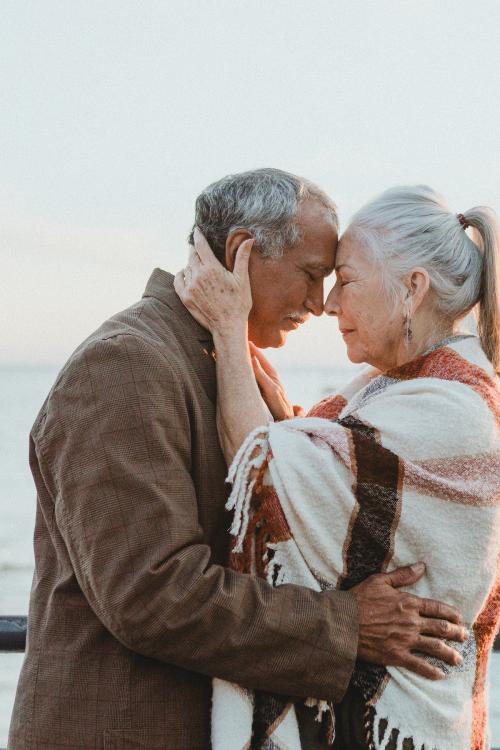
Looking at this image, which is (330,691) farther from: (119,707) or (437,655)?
(119,707)

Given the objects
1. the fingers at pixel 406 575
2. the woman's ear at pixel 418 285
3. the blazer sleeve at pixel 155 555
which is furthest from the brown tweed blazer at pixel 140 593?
the woman's ear at pixel 418 285

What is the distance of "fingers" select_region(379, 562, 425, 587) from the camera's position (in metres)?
2.18

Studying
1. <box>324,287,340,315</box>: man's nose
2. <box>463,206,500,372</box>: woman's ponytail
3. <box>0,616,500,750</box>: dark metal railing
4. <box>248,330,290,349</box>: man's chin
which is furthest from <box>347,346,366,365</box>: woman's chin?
<box>0,616,500,750</box>: dark metal railing

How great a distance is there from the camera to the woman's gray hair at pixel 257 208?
2463mm

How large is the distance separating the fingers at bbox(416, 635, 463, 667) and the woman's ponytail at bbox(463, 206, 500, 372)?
0.69 metres

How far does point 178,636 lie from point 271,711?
317mm

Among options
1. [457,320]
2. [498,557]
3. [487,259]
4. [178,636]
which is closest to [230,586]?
[178,636]

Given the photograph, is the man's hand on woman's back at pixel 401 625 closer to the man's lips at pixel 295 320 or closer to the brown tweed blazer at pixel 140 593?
the brown tweed blazer at pixel 140 593

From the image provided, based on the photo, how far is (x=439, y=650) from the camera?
85.9 inches

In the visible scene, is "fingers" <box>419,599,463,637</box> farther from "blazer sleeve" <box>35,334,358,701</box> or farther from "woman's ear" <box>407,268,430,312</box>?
"woman's ear" <box>407,268,430,312</box>

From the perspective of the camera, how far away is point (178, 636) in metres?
2.02

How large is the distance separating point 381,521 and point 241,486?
0.31 meters

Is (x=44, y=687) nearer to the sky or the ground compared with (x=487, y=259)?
nearer to the ground

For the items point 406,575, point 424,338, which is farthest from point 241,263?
point 406,575
